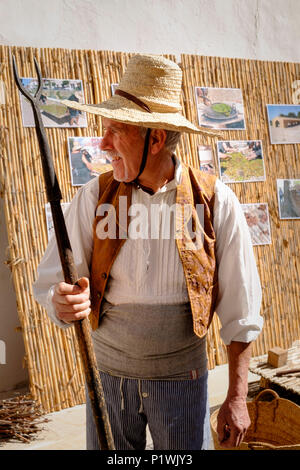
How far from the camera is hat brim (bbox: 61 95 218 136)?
1.71 m

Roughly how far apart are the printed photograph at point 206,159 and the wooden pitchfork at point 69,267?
300cm

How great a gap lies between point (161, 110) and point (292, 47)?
3792 mm

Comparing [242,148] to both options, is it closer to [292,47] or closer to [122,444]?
[292,47]

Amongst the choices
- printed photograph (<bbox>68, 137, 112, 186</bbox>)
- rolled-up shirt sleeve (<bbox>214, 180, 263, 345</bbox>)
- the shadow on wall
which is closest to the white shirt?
rolled-up shirt sleeve (<bbox>214, 180, 263, 345</bbox>)

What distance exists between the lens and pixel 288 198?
15.2ft

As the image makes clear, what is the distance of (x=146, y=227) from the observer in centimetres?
179

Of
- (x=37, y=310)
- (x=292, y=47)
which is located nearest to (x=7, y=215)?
(x=37, y=310)

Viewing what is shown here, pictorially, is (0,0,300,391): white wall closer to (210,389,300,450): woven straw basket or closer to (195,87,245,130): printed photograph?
(195,87,245,130): printed photograph

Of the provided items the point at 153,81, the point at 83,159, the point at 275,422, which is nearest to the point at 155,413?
the point at 153,81

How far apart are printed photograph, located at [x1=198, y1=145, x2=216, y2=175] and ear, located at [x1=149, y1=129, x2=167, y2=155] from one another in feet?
8.11

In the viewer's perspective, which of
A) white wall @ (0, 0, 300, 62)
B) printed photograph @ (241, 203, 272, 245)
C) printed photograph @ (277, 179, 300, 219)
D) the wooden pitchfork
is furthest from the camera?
printed photograph @ (277, 179, 300, 219)

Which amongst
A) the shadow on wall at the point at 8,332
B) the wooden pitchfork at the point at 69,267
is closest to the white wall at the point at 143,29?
the shadow on wall at the point at 8,332

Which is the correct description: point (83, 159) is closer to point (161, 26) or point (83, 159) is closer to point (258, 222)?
point (161, 26)

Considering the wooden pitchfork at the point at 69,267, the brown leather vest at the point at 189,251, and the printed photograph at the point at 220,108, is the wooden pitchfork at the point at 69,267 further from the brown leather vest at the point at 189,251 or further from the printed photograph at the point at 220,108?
the printed photograph at the point at 220,108
